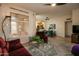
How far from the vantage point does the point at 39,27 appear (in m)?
2.48

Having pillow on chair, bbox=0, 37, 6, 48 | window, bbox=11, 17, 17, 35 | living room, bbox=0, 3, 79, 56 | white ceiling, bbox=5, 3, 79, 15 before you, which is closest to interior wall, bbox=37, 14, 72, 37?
living room, bbox=0, 3, 79, 56

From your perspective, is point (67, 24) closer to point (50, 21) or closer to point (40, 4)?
point (50, 21)

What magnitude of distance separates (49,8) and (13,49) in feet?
3.46

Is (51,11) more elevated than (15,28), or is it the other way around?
(51,11)

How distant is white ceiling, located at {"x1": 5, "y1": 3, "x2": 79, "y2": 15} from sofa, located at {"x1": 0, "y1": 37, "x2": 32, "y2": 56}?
2.24 feet

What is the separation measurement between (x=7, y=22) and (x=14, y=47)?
493mm

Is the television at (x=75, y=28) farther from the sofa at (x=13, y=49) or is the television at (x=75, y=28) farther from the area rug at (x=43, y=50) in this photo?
the sofa at (x=13, y=49)

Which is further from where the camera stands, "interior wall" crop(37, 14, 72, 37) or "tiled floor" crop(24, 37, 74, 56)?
"interior wall" crop(37, 14, 72, 37)

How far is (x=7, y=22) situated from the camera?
2.30m

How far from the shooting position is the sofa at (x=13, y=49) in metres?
2.23

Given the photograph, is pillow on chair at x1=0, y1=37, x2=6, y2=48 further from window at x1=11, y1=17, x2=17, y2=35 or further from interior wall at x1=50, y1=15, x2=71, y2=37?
interior wall at x1=50, y1=15, x2=71, y2=37

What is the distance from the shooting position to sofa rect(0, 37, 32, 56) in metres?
2.23

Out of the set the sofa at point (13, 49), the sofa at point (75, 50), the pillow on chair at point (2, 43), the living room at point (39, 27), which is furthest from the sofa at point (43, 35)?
the pillow on chair at point (2, 43)

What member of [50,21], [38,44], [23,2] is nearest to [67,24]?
[50,21]
